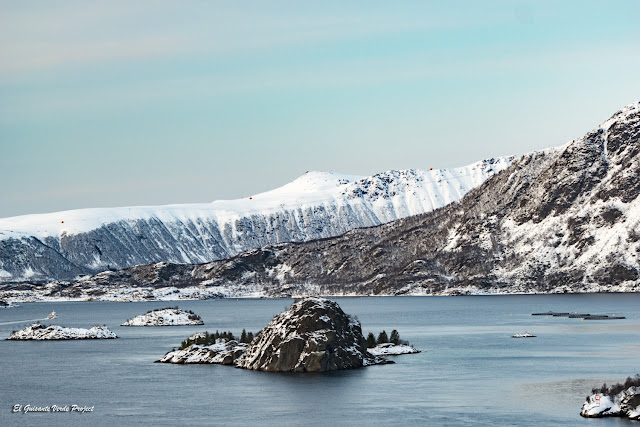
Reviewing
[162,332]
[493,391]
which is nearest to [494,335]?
[162,332]

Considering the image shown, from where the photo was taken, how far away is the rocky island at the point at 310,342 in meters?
96.4

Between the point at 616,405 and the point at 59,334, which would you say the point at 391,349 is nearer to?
the point at 616,405

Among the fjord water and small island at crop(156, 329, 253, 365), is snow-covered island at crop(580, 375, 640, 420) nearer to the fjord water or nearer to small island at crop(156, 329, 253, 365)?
the fjord water

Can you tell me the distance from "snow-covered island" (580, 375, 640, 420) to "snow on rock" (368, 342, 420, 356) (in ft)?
156

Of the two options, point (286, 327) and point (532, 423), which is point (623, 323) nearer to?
point (286, 327)

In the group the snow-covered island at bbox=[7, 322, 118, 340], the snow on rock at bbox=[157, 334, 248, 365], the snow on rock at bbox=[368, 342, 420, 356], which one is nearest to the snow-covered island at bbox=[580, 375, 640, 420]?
the snow on rock at bbox=[368, 342, 420, 356]

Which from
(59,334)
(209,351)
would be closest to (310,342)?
(209,351)

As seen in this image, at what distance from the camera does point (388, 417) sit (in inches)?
2842

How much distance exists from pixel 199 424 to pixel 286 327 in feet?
89.4

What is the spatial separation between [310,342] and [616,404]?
36590 mm

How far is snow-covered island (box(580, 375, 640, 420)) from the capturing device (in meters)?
65.6

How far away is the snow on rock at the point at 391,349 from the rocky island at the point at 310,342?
12.4m

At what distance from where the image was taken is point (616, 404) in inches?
2640

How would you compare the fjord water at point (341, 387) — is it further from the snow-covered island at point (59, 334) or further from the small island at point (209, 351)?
the snow-covered island at point (59, 334)
